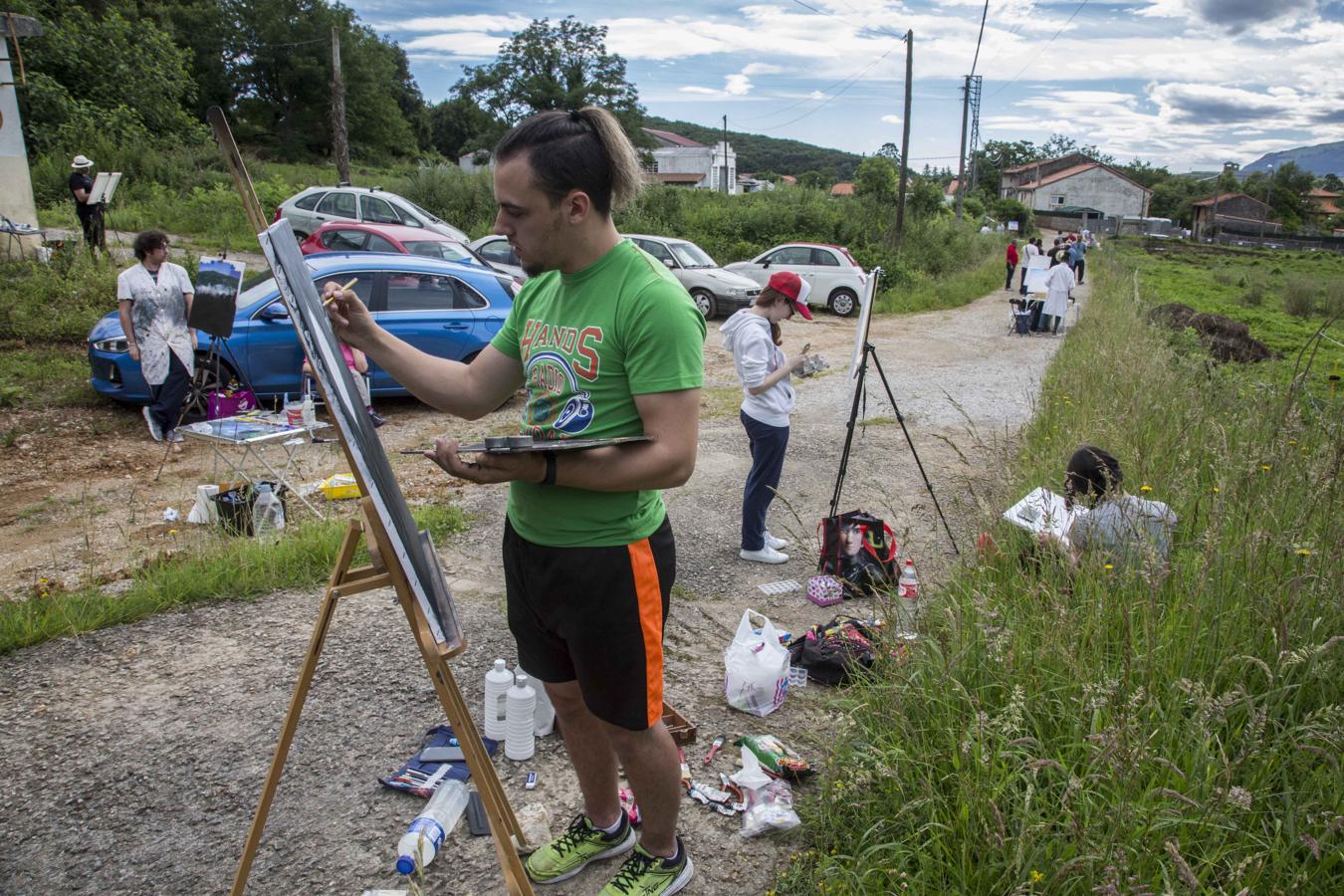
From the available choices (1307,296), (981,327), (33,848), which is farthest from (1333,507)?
(1307,296)

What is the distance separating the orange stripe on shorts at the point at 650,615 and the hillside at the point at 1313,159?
11733 centimetres

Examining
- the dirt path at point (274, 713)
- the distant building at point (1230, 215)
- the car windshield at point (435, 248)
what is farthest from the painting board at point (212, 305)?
the distant building at point (1230, 215)

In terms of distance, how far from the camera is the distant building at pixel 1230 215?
82.6 meters

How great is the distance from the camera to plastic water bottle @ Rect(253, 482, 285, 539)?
5688mm

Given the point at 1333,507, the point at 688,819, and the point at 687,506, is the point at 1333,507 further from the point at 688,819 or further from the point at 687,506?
the point at 687,506

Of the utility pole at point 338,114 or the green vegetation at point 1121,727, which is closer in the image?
the green vegetation at point 1121,727

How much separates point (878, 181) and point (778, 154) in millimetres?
108487

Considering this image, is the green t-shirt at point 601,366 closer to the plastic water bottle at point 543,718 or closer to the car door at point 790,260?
the plastic water bottle at point 543,718

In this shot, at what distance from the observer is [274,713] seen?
11.8ft

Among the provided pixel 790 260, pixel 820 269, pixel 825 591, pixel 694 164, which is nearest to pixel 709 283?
pixel 790 260

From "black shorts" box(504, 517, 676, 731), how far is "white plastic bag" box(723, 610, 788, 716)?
1560 mm

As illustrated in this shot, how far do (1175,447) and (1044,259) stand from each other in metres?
15.6

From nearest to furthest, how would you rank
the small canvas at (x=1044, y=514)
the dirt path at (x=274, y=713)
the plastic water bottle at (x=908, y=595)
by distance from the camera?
the dirt path at (x=274, y=713), the plastic water bottle at (x=908, y=595), the small canvas at (x=1044, y=514)

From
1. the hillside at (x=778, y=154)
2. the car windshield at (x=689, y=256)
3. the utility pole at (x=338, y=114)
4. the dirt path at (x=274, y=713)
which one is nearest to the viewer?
the dirt path at (x=274, y=713)
